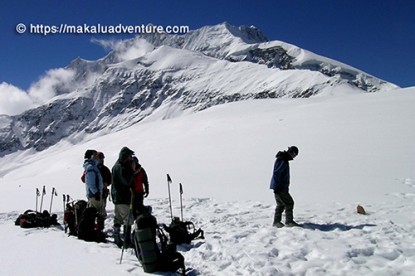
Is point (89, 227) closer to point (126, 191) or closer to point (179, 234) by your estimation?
point (126, 191)

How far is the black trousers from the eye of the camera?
28.9 ft

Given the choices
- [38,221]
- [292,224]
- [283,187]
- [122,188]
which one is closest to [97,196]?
[122,188]

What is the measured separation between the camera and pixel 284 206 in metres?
8.94

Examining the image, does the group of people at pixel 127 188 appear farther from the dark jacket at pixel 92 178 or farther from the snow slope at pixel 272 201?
the snow slope at pixel 272 201

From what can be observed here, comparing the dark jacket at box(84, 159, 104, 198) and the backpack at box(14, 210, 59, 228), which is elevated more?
the dark jacket at box(84, 159, 104, 198)

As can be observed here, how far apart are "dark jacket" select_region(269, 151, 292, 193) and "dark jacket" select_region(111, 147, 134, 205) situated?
3.24 m

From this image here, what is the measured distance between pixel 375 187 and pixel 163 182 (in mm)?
9442

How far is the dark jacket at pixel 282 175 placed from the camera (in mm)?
9031

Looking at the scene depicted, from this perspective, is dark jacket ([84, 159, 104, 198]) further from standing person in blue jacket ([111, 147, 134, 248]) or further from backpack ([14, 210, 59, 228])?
backpack ([14, 210, 59, 228])

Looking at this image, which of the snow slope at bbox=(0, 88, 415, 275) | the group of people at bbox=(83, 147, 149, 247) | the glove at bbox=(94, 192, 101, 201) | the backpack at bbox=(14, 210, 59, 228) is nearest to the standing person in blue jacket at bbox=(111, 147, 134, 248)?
the group of people at bbox=(83, 147, 149, 247)

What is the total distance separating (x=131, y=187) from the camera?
834 centimetres

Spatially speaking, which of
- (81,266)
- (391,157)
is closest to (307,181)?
(391,157)

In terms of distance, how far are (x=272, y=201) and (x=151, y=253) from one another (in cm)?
644

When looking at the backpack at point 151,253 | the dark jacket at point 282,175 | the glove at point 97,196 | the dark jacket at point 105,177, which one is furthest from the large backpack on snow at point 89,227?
the dark jacket at point 282,175
